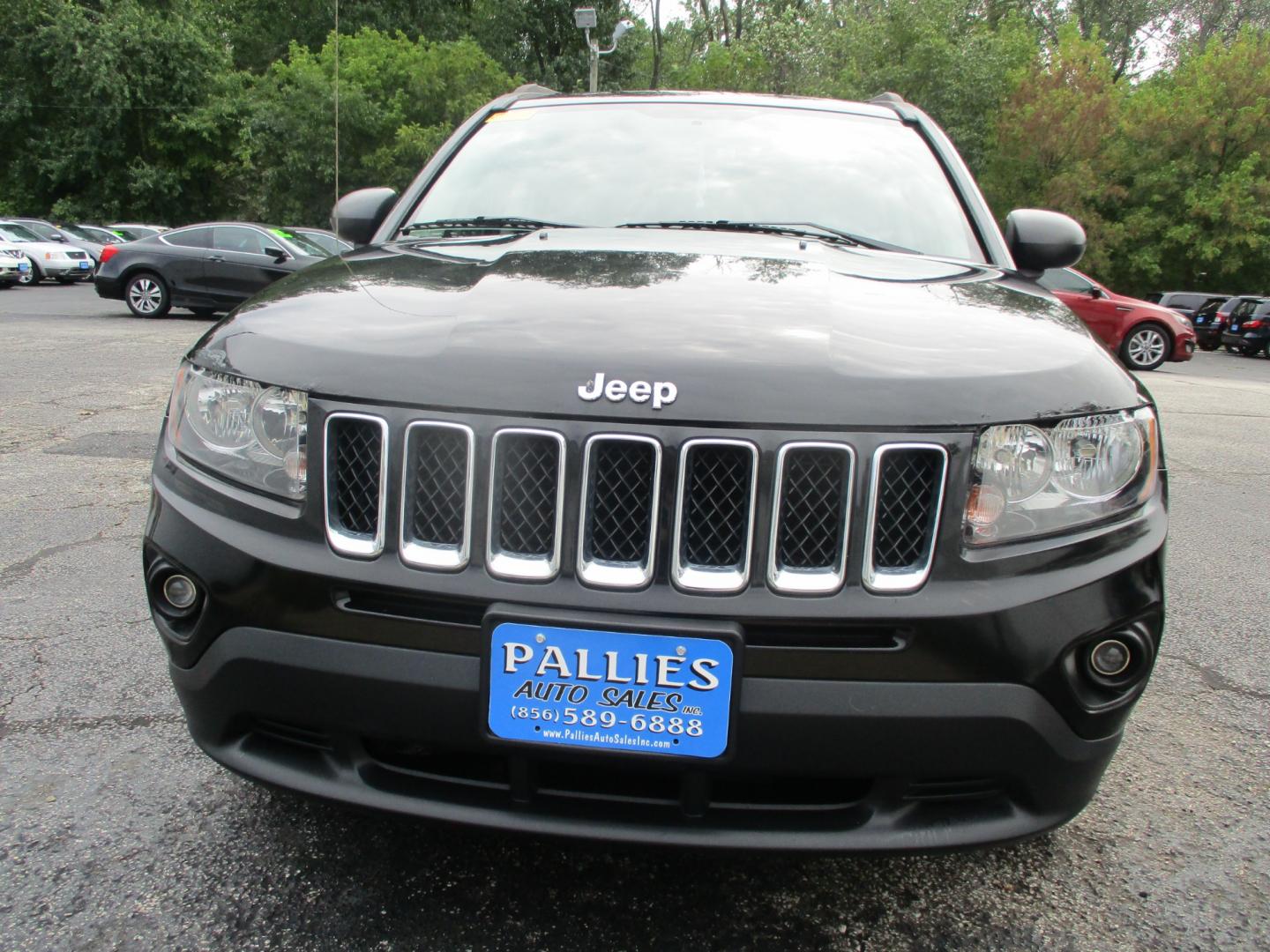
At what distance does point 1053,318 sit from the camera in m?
1.94

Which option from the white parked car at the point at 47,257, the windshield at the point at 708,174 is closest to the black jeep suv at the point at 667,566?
the windshield at the point at 708,174

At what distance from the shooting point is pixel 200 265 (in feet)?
47.6

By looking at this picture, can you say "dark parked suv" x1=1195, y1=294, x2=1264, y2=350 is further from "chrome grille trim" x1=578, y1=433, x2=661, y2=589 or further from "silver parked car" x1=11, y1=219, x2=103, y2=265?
"silver parked car" x1=11, y1=219, x2=103, y2=265

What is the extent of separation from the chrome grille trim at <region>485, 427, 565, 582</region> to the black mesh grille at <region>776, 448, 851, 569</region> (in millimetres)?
330

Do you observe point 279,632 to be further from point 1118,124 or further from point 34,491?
point 1118,124

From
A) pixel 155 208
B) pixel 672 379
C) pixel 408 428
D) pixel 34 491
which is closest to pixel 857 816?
pixel 672 379

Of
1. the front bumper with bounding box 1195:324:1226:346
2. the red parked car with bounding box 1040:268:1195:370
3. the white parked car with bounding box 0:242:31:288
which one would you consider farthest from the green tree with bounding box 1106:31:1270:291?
the white parked car with bounding box 0:242:31:288

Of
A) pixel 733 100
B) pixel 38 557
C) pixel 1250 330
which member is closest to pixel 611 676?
pixel 733 100

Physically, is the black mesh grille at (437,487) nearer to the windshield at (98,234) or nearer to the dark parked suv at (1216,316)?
the dark parked suv at (1216,316)

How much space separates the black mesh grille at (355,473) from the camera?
158cm

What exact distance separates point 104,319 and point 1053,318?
15.6m

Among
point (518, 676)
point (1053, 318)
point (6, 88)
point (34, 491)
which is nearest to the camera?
point (518, 676)

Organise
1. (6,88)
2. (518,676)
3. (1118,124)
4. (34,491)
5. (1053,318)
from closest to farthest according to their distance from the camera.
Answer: (518,676) → (1053,318) → (34,491) → (1118,124) → (6,88)

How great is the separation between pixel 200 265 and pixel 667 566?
14770 millimetres
